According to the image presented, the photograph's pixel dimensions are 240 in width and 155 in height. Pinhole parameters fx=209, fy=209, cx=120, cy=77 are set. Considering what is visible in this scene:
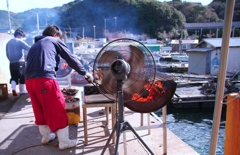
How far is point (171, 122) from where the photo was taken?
13.9 m

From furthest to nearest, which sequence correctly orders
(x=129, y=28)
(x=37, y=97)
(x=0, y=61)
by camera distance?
(x=129, y=28) → (x=0, y=61) → (x=37, y=97)

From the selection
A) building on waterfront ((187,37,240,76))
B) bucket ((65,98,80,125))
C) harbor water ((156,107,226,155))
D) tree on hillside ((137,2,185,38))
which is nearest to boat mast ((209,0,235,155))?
bucket ((65,98,80,125))

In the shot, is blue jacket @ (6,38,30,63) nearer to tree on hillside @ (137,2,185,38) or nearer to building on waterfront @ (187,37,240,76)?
building on waterfront @ (187,37,240,76)

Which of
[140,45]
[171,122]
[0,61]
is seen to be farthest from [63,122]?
[171,122]

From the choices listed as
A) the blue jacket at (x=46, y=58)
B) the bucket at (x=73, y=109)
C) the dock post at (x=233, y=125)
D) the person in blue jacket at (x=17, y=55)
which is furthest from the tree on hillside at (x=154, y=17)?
the dock post at (x=233, y=125)

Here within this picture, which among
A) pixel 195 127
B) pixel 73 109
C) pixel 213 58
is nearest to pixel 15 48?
pixel 73 109

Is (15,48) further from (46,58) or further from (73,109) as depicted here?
(46,58)

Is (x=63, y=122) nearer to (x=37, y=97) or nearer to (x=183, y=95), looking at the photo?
(x=37, y=97)

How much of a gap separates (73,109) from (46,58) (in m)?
1.54

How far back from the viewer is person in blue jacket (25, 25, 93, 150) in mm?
2744

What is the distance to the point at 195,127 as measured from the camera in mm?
13211

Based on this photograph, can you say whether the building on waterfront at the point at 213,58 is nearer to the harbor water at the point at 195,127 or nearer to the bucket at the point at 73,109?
the harbor water at the point at 195,127

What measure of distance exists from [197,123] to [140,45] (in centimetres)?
1325

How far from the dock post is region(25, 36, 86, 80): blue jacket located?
1.79 meters
